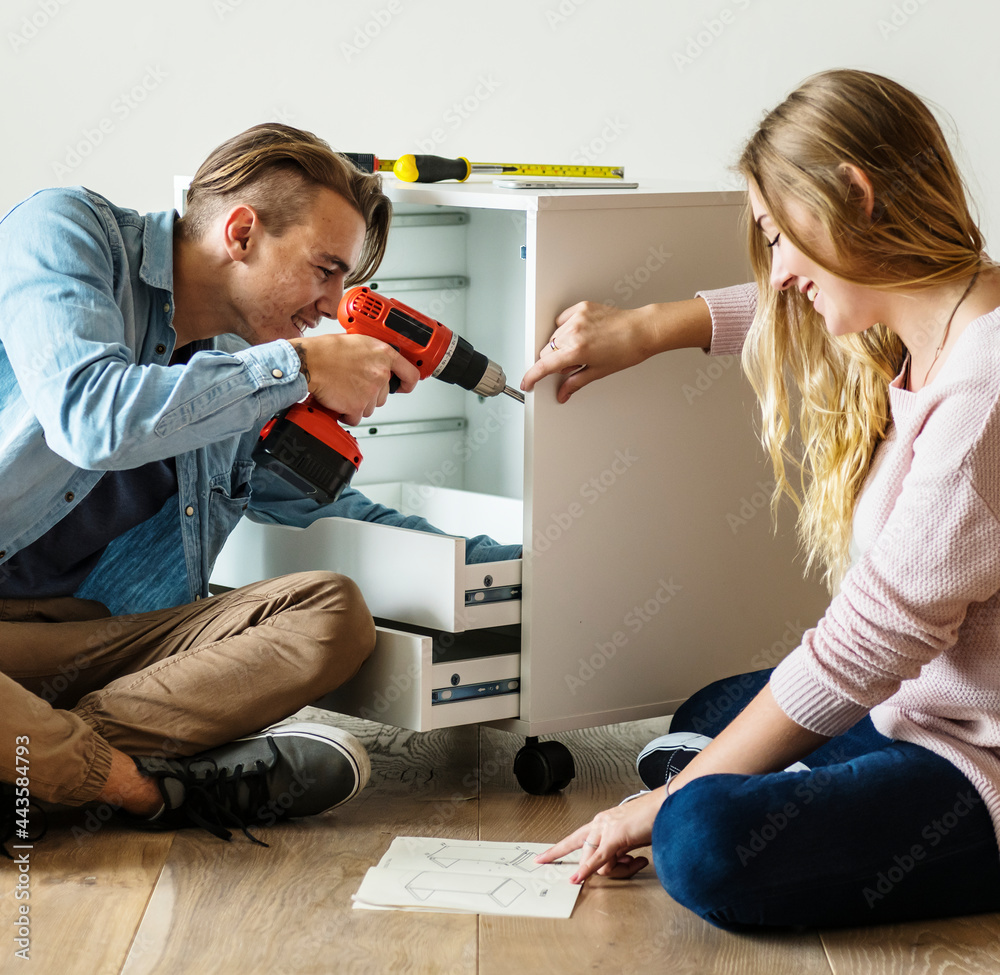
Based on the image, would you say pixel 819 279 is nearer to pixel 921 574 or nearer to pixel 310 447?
pixel 921 574

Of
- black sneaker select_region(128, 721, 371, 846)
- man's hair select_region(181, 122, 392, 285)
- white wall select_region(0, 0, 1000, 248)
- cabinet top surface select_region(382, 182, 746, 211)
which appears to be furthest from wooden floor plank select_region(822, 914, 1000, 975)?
white wall select_region(0, 0, 1000, 248)

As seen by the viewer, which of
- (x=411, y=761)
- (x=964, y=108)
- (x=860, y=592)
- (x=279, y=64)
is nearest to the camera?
(x=860, y=592)

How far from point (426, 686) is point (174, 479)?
366 millimetres

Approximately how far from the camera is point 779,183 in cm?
110

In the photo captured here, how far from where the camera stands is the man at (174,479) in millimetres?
1215

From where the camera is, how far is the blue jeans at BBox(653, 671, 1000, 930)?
1.04m

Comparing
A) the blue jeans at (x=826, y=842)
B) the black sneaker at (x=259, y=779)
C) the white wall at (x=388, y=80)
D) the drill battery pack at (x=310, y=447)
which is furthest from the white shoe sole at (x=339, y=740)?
the white wall at (x=388, y=80)

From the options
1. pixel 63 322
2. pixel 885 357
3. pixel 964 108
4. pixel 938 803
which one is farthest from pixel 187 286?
pixel 964 108

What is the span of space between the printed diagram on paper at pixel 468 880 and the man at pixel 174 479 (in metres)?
0.13

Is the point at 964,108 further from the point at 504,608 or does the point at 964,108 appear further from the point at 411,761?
the point at 411,761

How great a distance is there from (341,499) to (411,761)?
12.9 inches

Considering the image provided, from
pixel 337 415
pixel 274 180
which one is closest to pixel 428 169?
pixel 274 180

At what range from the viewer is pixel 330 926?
109 cm

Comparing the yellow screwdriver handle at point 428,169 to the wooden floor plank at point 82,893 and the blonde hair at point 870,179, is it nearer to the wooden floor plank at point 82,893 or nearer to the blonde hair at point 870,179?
the blonde hair at point 870,179
